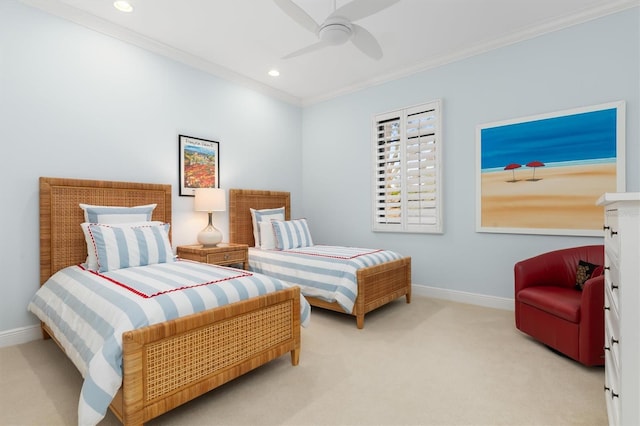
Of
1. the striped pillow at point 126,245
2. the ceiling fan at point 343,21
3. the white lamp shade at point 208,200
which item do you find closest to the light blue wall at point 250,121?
the white lamp shade at point 208,200

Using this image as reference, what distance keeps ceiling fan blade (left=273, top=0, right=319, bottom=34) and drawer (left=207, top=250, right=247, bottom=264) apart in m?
2.44

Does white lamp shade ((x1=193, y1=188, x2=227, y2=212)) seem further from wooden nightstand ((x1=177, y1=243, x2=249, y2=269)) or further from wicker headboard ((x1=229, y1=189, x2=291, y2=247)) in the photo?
wicker headboard ((x1=229, y1=189, x2=291, y2=247))

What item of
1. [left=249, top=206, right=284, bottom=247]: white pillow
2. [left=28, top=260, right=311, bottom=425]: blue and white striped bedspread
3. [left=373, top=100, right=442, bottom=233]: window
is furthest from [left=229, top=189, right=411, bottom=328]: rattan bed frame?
[left=28, top=260, right=311, bottom=425]: blue and white striped bedspread

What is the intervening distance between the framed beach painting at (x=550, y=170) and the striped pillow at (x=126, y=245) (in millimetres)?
3374

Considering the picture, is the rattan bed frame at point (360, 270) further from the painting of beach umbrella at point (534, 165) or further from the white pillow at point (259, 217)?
the painting of beach umbrella at point (534, 165)

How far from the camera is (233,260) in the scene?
3908mm

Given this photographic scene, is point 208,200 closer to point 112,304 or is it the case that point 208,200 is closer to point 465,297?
point 112,304

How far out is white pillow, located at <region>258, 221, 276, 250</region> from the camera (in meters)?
4.38

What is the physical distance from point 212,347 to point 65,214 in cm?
215

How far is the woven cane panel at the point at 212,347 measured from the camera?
5.69 feet

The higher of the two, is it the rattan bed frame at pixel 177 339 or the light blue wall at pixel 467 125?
the light blue wall at pixel 467 125

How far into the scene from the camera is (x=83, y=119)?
3221 millimetres

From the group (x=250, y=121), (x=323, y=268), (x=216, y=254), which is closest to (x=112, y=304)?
(x=216, y=254)

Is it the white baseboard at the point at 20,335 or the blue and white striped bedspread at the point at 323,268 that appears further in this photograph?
the blue and white striped bedspread at the point at 323,268
